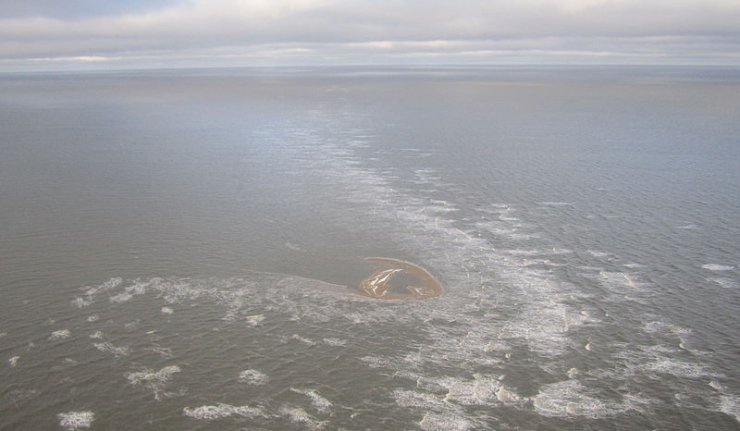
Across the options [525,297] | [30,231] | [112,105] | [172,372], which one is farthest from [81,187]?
[112,105]

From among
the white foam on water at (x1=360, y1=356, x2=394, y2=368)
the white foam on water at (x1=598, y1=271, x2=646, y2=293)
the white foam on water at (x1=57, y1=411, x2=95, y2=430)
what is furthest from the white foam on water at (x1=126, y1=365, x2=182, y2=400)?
the white foam on water at (x1=598, y1=271, x2=646, y2=293)

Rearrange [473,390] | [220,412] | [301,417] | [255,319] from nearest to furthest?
[301,417] < [220,412] < [473,390] < [255,319]

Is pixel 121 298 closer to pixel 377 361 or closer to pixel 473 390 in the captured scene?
pixel 377 361

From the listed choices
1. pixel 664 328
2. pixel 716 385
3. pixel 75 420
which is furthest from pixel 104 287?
pixel 716 385

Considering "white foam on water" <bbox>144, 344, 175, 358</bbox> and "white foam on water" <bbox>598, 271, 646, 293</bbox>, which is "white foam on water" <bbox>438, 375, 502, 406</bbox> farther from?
"white foam on water" <bbox>598, 271, 646, 293</bbox>

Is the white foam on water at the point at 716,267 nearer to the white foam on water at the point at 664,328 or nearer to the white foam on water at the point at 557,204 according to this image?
the white foam on water at the point at 664,328

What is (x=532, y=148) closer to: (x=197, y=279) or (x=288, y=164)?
(x=288, y=164)

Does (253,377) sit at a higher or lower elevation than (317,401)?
higher
